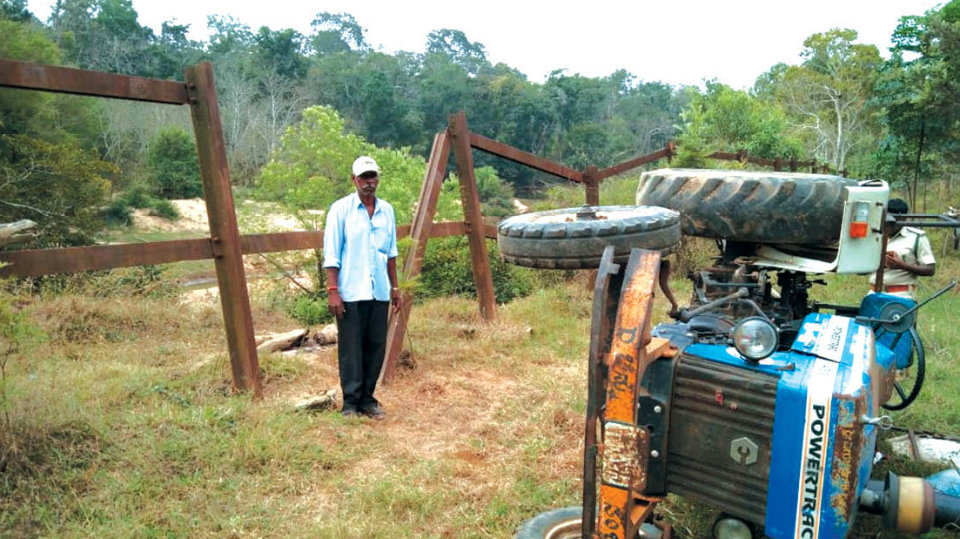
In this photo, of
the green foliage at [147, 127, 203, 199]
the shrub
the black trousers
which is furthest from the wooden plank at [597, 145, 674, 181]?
the green foliage at [147, 127, 203, 199]

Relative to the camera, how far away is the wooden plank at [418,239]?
5.62 metres

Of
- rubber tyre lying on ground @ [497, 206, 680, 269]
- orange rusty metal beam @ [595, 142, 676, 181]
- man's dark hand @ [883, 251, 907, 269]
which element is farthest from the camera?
orange rusty metal beam @ [595, 142, 676, 181]

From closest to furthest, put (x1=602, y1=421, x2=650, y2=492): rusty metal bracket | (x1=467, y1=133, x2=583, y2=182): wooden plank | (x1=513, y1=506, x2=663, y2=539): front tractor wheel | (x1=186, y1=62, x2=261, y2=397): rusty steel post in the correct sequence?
(x1=602, y1=421, x2=650, y2=492): rusty metal bracket
(x1=513, y1=506, x2=663, y2=539): front tractor wheel
(x1=186, y1=62, x2=261, y2=397): rusty steel post
(x1=467, y1=133, x2=583, y2=182): wooden plank

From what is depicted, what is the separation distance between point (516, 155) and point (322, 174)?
5931mm

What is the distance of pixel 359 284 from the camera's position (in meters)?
4.77

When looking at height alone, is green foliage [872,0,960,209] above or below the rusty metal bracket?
above

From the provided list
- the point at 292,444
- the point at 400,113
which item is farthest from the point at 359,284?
the point at 400,113

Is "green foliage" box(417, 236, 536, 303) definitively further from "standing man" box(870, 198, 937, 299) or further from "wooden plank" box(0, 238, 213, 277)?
"wooden plank" box(0, 238, 213, 277)

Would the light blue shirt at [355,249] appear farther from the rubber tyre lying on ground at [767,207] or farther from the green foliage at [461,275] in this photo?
the green foliage at [461,275]

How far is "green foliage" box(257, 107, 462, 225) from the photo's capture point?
1134 centimetres

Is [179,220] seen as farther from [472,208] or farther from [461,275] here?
[472,208]

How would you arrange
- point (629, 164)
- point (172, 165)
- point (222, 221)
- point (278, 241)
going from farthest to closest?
1. point (172, 165)
2. point (629, 164)
3. point (278, 241)
4. point (222, 221)

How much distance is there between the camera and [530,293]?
1016 centimetres

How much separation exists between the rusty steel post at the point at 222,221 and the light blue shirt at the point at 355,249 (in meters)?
0.59
